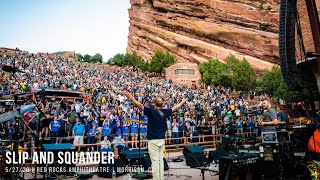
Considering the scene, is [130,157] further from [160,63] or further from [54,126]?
[160,63]

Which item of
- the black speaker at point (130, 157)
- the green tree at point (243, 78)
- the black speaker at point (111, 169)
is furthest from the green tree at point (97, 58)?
the black speaker at point (111, 169)

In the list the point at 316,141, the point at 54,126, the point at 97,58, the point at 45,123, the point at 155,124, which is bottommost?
the point at 316,141

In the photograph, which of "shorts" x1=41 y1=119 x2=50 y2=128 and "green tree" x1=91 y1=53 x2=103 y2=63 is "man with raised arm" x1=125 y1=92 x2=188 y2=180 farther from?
"green tree" x1=91 y1=53 x2=103 y2=63

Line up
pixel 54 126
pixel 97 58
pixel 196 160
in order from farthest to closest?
pixel 97 58, pixel 54 126, pixel 196 160

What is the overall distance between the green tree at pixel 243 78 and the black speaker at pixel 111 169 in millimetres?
48643

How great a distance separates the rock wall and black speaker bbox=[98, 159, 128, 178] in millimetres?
61410

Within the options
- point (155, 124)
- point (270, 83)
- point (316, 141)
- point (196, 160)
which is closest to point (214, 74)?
point (270, 83)

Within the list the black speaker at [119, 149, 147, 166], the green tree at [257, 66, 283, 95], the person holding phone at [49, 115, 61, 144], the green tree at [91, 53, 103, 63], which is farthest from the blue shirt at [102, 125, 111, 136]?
the green tree at [91, 53, 103, 63]

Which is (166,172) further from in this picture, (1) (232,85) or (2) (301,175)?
(1) (232,85)

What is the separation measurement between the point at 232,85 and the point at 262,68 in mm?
12763

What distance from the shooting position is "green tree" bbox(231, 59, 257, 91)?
55125 millimetres

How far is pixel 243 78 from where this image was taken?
181 ft

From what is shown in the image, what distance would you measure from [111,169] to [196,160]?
3099 mm

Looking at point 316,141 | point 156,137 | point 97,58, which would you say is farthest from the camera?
point 97,58
